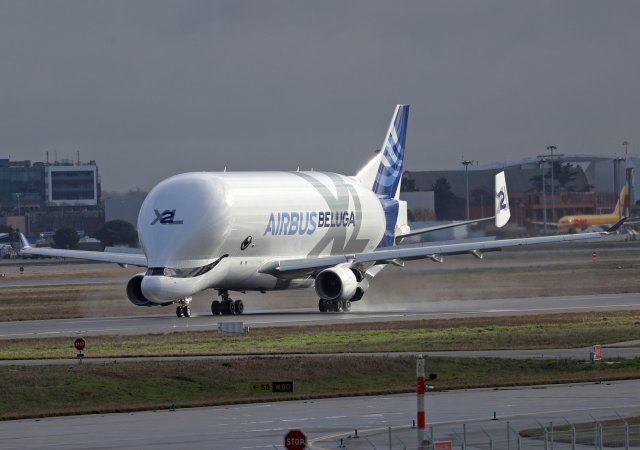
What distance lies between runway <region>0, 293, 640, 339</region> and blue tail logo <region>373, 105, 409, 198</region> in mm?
11087

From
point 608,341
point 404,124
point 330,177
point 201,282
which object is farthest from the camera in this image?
point 404,124

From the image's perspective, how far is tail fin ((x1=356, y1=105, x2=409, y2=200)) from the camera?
93.1 meters

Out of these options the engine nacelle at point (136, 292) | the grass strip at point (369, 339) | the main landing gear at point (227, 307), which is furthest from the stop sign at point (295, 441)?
the main landing gear at point (227, 307)

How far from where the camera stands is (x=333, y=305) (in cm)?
7825

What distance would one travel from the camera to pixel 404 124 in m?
96.6

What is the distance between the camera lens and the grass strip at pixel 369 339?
55219 mm

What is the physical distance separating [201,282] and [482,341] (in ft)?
69.3

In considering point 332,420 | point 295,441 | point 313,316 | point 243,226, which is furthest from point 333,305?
point 295,441

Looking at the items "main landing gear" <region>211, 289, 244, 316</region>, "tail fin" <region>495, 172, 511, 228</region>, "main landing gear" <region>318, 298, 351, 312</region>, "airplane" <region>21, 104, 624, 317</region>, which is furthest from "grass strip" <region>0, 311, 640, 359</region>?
"tail fin" <region>495, 172, 511, 228</region>

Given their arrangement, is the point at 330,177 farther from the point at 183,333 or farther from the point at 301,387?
the point at 301,387

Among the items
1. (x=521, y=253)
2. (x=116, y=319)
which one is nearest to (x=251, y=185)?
(x=116, y=319)

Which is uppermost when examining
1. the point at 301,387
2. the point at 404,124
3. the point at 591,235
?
the point at 404,124

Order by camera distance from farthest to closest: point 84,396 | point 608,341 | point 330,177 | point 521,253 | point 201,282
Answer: point 521,253, point 330,177, point 201,282, point 608,341, point 84,396

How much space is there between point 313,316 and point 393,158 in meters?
22.1
